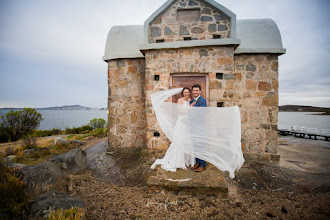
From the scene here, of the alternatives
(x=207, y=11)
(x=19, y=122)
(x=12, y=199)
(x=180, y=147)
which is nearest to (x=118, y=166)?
(x=180, y=147)

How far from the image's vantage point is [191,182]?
3111 millimetres

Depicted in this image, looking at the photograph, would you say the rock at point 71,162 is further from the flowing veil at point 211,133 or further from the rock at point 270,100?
the rock at point 270,100

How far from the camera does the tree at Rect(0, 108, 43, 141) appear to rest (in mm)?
10258

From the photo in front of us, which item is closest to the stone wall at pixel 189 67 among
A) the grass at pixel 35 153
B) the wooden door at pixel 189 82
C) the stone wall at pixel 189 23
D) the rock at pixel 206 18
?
the wooden door at pixel 189 82

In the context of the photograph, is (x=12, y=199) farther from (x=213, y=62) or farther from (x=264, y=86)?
(x=264, y=86)

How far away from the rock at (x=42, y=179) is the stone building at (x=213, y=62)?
2.41 m

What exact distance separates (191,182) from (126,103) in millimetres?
3832

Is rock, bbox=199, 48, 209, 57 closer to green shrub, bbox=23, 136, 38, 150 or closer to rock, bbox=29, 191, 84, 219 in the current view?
rock, bbox=29, 191, 84, 219

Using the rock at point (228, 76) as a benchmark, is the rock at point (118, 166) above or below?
below

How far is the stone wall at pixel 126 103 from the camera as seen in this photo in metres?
5.72

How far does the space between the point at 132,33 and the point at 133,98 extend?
2.65 meters

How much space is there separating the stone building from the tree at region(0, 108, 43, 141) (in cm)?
988

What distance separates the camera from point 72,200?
8.66 feet

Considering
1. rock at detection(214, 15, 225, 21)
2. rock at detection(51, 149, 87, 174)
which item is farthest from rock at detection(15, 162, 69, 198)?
rock at detection(214, 15, 225, 21)
